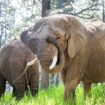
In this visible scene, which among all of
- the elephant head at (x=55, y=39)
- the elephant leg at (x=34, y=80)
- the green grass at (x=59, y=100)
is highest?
the elephant head at (x=55, y=39)

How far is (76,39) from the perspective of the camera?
622 cm

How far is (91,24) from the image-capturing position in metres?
7.09

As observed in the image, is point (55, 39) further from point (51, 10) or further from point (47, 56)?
point (51, 10)

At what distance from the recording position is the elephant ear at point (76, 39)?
6094 mm

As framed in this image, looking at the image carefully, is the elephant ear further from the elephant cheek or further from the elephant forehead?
the elephant cheek

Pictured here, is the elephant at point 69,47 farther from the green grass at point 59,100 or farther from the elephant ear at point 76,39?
the green grass at point 59,100

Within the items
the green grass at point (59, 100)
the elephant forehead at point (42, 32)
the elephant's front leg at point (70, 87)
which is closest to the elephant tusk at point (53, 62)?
the elephant forehead at point (42, 32)

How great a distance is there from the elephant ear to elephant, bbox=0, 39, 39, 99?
2.47 m

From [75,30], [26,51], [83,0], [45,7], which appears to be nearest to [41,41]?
[75,30]

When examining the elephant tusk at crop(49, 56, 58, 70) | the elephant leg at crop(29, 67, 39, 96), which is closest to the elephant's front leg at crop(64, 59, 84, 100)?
the elephant tusk at crop(49, 56, 58, 70)

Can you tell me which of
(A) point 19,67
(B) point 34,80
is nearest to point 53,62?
(A) point 19,67

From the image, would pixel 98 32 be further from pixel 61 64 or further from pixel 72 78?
pixel 61 64

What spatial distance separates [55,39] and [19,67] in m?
3.55

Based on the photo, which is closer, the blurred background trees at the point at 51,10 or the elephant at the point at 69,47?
the elephant at the point at 69,47
